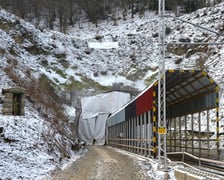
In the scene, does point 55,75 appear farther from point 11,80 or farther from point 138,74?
point 11,80

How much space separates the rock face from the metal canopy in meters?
7.40

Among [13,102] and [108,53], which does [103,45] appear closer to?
[108,53]

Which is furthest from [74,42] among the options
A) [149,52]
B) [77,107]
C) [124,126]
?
[124,126]

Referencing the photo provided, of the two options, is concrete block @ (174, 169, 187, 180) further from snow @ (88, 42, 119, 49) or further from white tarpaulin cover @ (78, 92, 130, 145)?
snow @ (88, 42, 119, 49)

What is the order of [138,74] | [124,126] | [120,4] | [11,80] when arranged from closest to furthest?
1. [11,80]
2. [124,126]
3. [138,74]
4. [120,4]

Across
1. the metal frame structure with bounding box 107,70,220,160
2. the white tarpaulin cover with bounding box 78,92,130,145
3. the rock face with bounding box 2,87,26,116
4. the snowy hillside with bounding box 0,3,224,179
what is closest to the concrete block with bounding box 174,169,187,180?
the metal frame structure with bounding box 107,70,220,160

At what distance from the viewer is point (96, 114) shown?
161ft

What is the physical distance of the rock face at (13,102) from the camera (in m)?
18.7

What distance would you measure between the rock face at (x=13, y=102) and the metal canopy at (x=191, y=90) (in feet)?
24.3

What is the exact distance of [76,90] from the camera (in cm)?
4947

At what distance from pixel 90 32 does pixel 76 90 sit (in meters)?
27.6

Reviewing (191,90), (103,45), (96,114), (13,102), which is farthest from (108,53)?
(13,102)

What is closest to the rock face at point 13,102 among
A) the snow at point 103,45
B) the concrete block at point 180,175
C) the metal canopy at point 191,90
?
the metal canopy at point 191,90

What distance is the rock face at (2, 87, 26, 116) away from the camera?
61.3 ft
